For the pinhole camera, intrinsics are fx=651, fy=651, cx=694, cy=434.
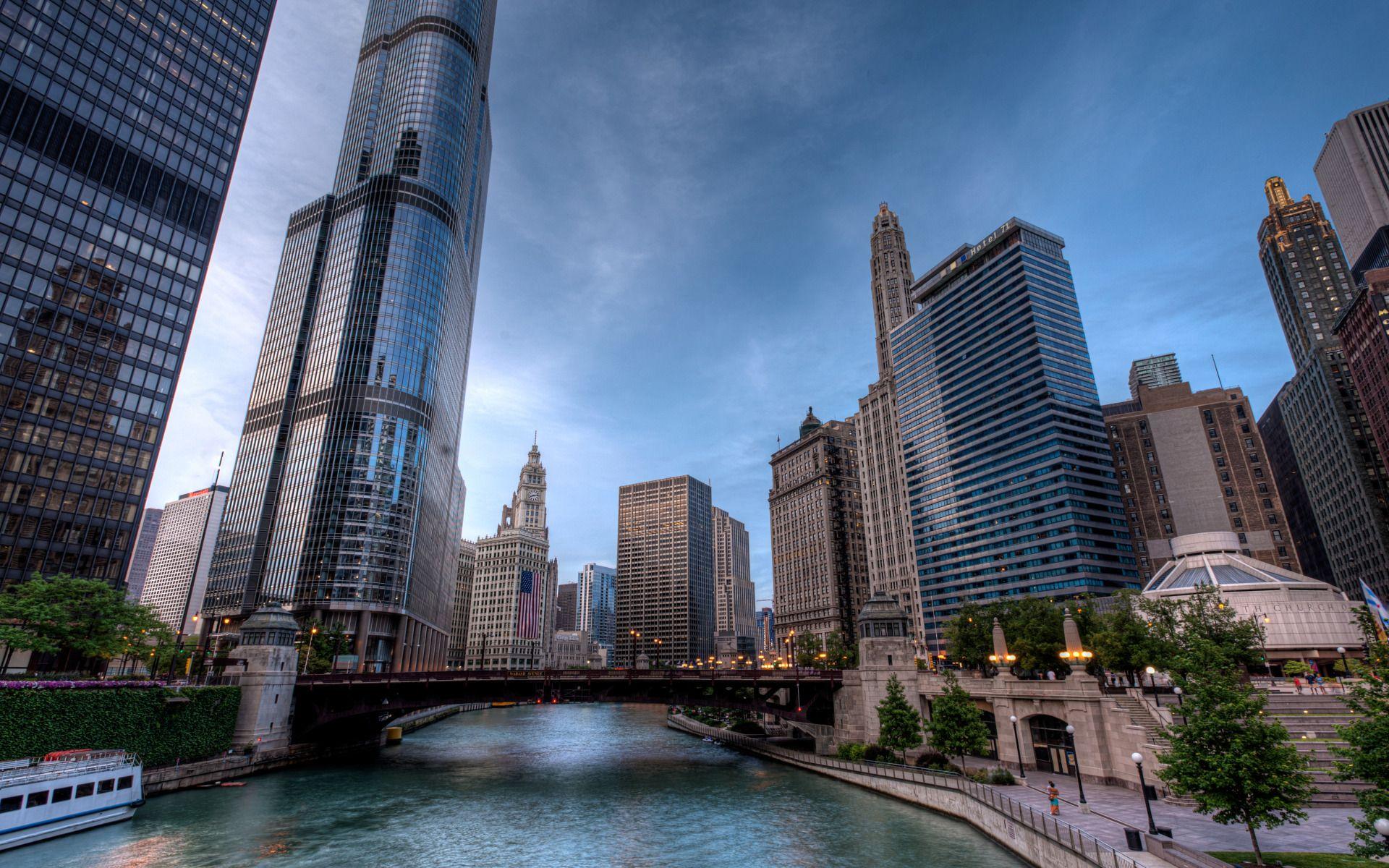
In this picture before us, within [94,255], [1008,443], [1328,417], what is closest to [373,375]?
[94,255]

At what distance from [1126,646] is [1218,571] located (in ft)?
112

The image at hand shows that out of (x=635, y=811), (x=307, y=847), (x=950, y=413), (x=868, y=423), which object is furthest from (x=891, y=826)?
(x=868, y=423)

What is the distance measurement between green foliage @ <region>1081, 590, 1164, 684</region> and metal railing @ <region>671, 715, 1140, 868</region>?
2262 cm

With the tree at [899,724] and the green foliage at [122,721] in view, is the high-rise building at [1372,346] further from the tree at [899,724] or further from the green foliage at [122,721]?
the green foliage at [122,721]

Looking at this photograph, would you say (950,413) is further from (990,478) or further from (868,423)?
(868,423)

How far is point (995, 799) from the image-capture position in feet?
126

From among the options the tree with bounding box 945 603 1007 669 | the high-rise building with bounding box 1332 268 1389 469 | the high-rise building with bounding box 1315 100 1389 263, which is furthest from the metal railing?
the high-rise building with bounding box 1315 100 1389 263

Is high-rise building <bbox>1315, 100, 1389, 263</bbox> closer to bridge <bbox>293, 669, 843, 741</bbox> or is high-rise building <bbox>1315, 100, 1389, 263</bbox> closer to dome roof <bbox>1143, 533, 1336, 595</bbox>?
dome roof <bbox>1143, 533, 1336, 595</bbox>

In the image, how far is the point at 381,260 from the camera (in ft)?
480

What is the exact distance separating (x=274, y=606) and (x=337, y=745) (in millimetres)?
20091

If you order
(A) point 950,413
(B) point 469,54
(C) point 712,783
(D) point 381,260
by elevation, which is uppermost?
(B) point 469,54

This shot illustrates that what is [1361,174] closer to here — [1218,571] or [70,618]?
[1218,571]

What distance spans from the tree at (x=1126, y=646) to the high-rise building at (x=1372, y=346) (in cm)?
9781

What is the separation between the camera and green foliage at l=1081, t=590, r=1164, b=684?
57.0 m
